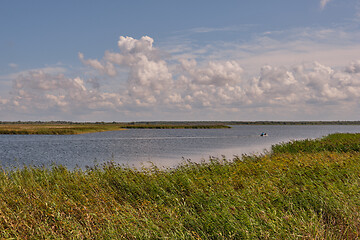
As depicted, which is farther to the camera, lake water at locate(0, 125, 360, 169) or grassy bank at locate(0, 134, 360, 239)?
lake water at locate(0, 125, 360, 169)

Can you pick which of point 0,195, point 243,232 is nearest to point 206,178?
point 243,232

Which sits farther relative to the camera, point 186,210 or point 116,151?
point 116,151

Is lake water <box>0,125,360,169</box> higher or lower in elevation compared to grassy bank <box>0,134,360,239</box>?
lower

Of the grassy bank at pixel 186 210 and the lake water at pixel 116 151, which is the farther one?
the lake water at pixel 116 151

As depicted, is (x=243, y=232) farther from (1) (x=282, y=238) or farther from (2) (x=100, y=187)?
(2) (x=100, y=187)

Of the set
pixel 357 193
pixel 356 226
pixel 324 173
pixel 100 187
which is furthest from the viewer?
pixel 324 173

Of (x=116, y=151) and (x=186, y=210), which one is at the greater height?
(x=186, y=210)

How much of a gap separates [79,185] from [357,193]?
9118 mm

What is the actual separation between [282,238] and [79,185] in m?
7.63

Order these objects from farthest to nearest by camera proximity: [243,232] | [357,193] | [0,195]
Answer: [0,195] < [357,193] < [243,232]

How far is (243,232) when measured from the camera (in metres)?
6.06

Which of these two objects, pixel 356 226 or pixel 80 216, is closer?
pixel 356 226

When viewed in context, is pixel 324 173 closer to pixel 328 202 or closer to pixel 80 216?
pixel 328 202

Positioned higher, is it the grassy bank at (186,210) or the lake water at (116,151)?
the grassy bank at (186,210)
